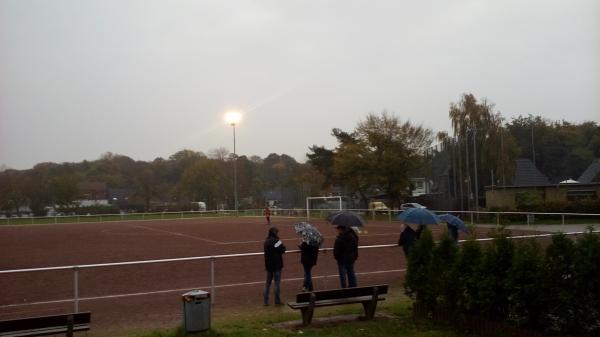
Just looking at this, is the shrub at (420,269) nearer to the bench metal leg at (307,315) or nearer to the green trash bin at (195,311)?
the bench metal leg at (307,315)

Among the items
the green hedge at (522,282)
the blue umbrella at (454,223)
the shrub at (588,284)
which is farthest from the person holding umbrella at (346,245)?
the shrub at (588,284)

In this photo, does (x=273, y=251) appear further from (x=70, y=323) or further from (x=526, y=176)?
(x=526, y=176)

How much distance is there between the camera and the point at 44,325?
21.9 feet

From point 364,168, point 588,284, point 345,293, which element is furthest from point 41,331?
point 364,168

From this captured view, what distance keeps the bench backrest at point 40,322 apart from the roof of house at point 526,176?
47430 millimetres

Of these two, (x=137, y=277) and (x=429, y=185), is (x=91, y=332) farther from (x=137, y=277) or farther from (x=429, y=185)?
(x=429, y=185)

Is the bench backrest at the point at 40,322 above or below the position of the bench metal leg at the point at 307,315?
above

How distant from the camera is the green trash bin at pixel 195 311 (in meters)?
7.21

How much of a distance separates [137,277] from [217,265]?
2563mm

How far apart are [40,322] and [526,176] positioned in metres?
50.0

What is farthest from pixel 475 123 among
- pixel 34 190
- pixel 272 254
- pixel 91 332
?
pixel 34 190

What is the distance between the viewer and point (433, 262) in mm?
8227

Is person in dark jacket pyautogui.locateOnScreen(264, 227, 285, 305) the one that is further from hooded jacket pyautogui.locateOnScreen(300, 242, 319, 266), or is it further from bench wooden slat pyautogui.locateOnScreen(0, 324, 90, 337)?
bench wooden slat pyautogui.locateOnScreen(0, 324, 90, 337)

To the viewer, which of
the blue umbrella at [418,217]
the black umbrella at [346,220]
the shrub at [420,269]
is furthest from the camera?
the blue umbrella at [418,217]
